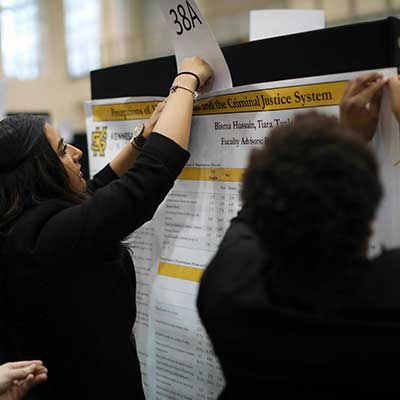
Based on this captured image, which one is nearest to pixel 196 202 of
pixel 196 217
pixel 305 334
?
→ pixel 196 217

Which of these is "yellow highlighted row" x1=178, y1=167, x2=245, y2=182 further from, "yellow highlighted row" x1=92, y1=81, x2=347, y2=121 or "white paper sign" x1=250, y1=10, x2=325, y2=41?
"white paper sign" x1=250, y1=10, x2=325, y2=41

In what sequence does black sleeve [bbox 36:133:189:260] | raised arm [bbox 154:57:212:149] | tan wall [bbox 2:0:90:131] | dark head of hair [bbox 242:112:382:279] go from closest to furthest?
→ dark head of hair [bbox 242:112:382:279]
black sleeve [bbox 36:133:189:260]
raised arm [bbox 154:57:212:149]
tan wall [bbox 2:0:90:131]

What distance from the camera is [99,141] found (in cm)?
149

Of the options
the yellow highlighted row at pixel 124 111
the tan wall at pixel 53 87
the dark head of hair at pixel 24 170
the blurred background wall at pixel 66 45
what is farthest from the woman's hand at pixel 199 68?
the tan wall at pixel 53 87

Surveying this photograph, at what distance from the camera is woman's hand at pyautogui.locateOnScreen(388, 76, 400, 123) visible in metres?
0.83

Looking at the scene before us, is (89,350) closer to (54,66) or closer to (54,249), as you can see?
(54,249)

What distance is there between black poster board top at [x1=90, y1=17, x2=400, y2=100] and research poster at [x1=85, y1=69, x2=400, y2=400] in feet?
0.08

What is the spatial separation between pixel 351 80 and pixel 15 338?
0.82m

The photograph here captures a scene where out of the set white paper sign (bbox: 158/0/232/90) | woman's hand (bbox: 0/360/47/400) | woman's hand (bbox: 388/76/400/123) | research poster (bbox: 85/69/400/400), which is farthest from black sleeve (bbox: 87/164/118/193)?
woman's hand (bbox: 388/76/400/123)

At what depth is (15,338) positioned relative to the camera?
3.62ft

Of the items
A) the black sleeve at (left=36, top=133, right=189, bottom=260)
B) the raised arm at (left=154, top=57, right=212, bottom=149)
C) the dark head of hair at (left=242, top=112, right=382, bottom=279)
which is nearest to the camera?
the dark head of hair at (left=242, top=112, right=382, bottom=279)

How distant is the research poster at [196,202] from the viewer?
3.11ft

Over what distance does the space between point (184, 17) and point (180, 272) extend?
1.87 feet

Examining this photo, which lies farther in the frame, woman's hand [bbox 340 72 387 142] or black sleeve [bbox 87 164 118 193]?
black sleeve [bbox 87 164 118 193]
